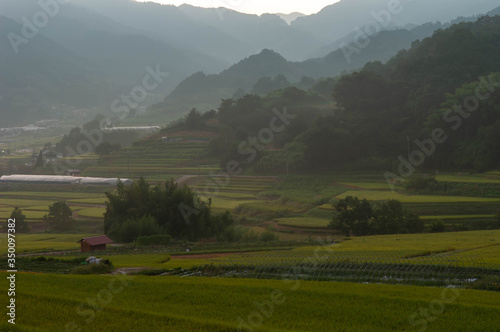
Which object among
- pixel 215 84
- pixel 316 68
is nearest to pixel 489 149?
pixel 215 84

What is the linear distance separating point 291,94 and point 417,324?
6654 centimetres

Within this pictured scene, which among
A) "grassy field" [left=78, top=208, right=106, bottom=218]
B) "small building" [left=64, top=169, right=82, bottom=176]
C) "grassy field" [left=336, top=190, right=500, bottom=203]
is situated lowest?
"grassy field" [left=78, top=208, right=106, bottom=218]

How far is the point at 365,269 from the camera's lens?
14.5 metres

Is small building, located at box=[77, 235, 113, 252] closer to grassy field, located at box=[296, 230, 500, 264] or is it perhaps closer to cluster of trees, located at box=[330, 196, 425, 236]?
grassy field, located at box=[296, 230, 500, 264]

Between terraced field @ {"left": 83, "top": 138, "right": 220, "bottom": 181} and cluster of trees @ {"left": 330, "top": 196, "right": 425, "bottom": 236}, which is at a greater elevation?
terraced field @ {"left": 83, "top": 138, "right": 220, "bottom": 181}

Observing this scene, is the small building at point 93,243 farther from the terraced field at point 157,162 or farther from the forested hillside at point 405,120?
the forested hillside at point 405,120

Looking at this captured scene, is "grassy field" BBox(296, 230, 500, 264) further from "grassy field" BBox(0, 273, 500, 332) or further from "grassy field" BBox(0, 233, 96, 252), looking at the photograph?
"grassy field" BBox(0, 233, 96, 252)

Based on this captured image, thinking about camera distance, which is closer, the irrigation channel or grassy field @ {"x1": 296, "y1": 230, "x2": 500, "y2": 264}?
the irrigation channel

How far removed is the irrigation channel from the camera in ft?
44.0

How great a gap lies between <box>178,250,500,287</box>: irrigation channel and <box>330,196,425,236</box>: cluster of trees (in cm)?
1258

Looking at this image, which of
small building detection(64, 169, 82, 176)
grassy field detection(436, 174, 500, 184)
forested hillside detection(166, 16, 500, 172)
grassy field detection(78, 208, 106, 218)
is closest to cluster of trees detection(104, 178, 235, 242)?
grassy field detection(78, 208, 106, 218)

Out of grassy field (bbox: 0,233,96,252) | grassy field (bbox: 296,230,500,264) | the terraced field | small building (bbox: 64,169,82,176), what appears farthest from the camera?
small building (bbox: 64,169,82,176)

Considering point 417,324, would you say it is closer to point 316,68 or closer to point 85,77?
point 316,68

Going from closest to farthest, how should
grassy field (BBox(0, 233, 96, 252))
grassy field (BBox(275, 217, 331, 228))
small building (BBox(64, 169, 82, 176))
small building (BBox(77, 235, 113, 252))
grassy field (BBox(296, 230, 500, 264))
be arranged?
grassy field (BBox(296, 230, 500, 264))
small building (BBox(77, 235, 113, 252))
grassy field (BBox(0, 233, 96, 252))
grassy field (BBox(275, 217, 331, 228))
small building (BBox(64, 169, 82, 176))
